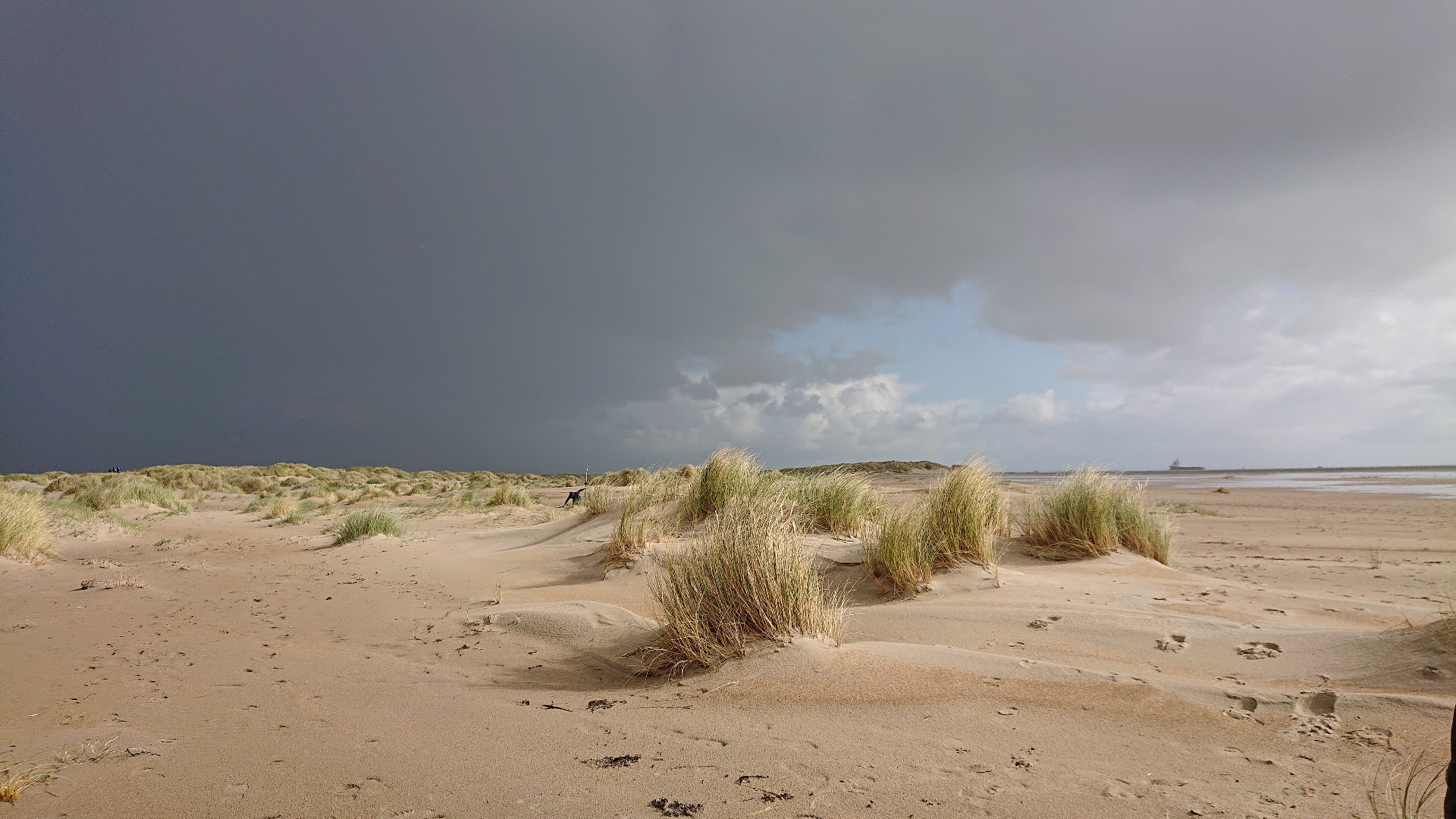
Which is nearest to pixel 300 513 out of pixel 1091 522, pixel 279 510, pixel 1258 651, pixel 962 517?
pixel 279 510

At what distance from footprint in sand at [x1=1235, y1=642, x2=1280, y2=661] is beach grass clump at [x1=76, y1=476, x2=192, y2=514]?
24.0 metres

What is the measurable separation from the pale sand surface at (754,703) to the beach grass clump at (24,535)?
2.83 metres

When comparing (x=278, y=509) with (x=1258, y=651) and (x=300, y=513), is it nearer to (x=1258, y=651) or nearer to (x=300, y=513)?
(x=300, y=513)

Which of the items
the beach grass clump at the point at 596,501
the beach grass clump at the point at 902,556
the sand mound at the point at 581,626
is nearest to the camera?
the sand mound at the point at 581,626

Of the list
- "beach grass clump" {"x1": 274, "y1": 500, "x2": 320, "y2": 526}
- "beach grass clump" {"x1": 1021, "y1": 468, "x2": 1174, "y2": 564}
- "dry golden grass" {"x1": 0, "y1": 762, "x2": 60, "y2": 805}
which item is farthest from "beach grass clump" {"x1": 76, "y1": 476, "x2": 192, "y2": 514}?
"beach grass clump" {"x1": 1021, "y1": 468, "x2": 1174, "y2": 564}

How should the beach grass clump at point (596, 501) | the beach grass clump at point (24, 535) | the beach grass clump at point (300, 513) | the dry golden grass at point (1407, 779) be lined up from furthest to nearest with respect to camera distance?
the beach grass clump at point (300, 513) → the beach grass clump at point (596, 501) → the beach grass clump at point (24, 535) → the dry golden grass at point (1407, 779)

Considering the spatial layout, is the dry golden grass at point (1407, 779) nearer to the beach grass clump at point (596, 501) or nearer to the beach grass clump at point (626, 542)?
the beach grass clump at point (626, 542)

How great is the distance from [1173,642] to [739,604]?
10.2 ft

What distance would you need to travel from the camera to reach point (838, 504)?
10086mm

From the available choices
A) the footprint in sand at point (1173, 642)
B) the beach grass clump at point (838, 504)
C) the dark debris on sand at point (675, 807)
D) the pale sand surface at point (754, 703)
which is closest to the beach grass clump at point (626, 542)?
the pale sand surface at point (754, 703)

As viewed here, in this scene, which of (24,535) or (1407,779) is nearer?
(1407,779)

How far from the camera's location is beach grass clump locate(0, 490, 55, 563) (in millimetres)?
9484

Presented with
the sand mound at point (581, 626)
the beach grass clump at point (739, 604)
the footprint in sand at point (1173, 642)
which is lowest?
the sand mound at point (581, 626)

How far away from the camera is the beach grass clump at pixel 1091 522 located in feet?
27.3
